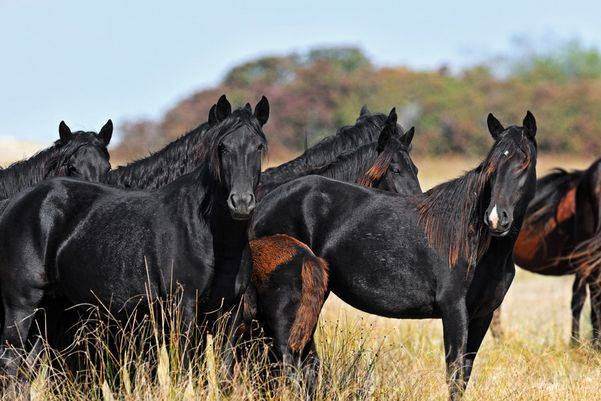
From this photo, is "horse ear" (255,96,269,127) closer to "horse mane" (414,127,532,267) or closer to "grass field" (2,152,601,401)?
"horse mane" (414,127,532,267)

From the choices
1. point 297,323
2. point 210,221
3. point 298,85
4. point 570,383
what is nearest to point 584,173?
point 570,383

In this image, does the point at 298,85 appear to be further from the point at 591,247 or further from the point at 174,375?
the point at 174,375

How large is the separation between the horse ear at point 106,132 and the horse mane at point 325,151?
1.32m

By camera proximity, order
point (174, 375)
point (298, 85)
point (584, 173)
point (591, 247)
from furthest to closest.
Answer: point (298, 85)
point (584, 173)
point (591, 247)
point (174, 375)

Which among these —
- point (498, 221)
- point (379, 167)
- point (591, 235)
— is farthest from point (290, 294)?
point (591, 235)

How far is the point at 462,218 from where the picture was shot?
616cm

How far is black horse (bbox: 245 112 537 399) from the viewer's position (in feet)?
19.6

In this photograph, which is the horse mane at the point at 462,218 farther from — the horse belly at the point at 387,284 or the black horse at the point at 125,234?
the black horse at the point at 125,234

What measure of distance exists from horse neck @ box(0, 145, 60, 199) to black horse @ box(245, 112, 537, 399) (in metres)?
2.13

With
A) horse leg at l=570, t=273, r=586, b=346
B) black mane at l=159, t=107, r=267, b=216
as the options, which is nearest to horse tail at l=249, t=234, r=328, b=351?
black mane at l=159, t=107, r=267, b=216

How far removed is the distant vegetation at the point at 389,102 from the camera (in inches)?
1378

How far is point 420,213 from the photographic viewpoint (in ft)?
20.7

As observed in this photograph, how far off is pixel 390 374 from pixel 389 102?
35.5 meters

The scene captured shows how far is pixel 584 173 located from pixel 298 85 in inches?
1291
